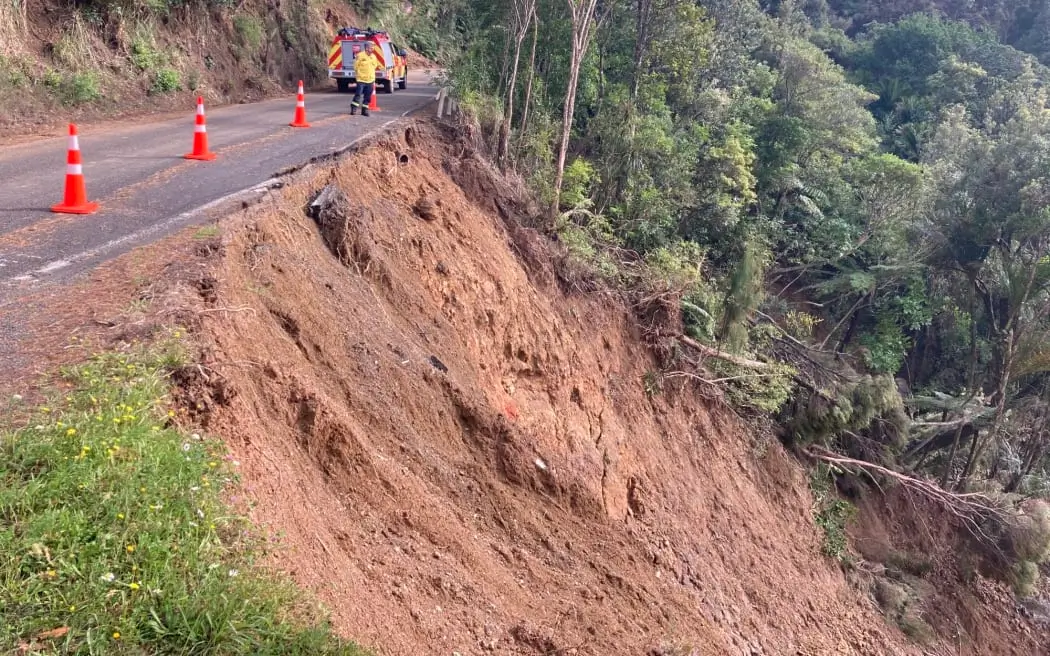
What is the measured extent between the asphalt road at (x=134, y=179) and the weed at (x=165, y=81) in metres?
1.43

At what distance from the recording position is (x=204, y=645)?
9.86 feet

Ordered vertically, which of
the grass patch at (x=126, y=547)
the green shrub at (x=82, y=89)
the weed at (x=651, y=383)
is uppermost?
the green shrub at (x=82, y=89)

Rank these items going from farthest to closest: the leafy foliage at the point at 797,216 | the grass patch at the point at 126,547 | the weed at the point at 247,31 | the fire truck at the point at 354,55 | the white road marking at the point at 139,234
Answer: the fire truck at the point at 354,55 < the weed at the point at 247,31 < the leafy foliage at the point at 797,216 < the white road marking at the point at 139,234 < the grass patch at the point at 126,547

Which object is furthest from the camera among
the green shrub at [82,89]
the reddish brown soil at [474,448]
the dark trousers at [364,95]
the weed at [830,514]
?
the dark trousers at [364,95]

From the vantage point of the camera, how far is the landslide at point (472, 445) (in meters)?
4.79

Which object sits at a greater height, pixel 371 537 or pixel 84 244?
pixel 84 244

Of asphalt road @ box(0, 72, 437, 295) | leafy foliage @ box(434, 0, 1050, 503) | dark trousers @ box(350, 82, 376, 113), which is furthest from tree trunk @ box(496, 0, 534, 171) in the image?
dark trousers @ box(350, 82, 376, 113)

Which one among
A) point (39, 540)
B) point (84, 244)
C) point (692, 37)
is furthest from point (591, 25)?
point (39, 540)

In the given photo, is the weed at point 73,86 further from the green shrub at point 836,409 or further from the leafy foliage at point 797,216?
the green shrub at point 836,409

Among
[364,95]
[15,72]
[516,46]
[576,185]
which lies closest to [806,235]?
[576,185]

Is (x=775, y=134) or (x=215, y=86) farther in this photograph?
(x=775, y=134)

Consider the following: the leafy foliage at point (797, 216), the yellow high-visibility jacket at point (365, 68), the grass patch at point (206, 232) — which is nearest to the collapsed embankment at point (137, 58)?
the yellow high-visibility jacket at point (365, 68)

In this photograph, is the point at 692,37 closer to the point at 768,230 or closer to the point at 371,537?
the point at 768,230

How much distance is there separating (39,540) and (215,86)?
624 inches
